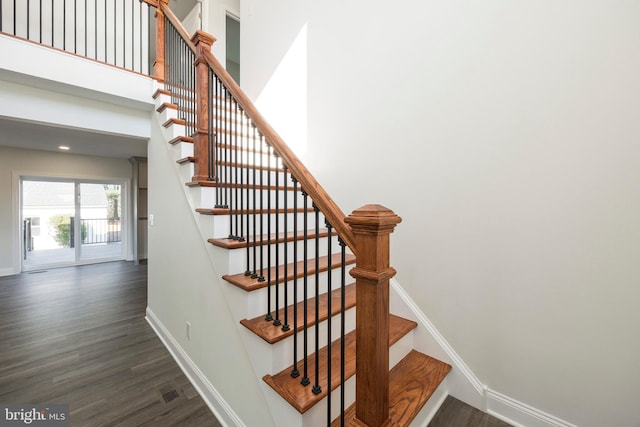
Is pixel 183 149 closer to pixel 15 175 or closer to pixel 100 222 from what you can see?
pixel 15 175

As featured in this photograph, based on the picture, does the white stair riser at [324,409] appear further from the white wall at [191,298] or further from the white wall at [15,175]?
the white wall at [15,175]

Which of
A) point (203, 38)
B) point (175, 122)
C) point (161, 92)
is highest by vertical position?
point (203, 38)

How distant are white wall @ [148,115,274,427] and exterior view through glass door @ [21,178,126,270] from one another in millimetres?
4743

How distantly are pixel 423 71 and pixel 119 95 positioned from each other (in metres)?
2.68

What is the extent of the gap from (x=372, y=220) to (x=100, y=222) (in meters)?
7.93

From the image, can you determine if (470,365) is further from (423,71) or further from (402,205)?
(423,71)

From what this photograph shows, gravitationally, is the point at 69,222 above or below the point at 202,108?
below

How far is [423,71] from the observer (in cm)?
184

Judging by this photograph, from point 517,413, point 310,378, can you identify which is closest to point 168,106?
point 310,378

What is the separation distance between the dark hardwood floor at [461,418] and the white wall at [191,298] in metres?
1.00

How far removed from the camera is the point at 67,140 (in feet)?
15.3

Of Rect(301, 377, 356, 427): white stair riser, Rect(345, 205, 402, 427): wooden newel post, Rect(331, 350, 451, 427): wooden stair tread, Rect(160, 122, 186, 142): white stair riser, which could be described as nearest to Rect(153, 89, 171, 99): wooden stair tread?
Rect(160, 122, 186, 142): white stair riser

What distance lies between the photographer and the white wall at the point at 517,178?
1.26m

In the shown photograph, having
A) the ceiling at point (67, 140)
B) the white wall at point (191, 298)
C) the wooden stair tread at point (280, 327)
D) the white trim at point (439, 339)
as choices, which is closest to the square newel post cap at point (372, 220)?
the wooden stair tread at point (280, 327)
